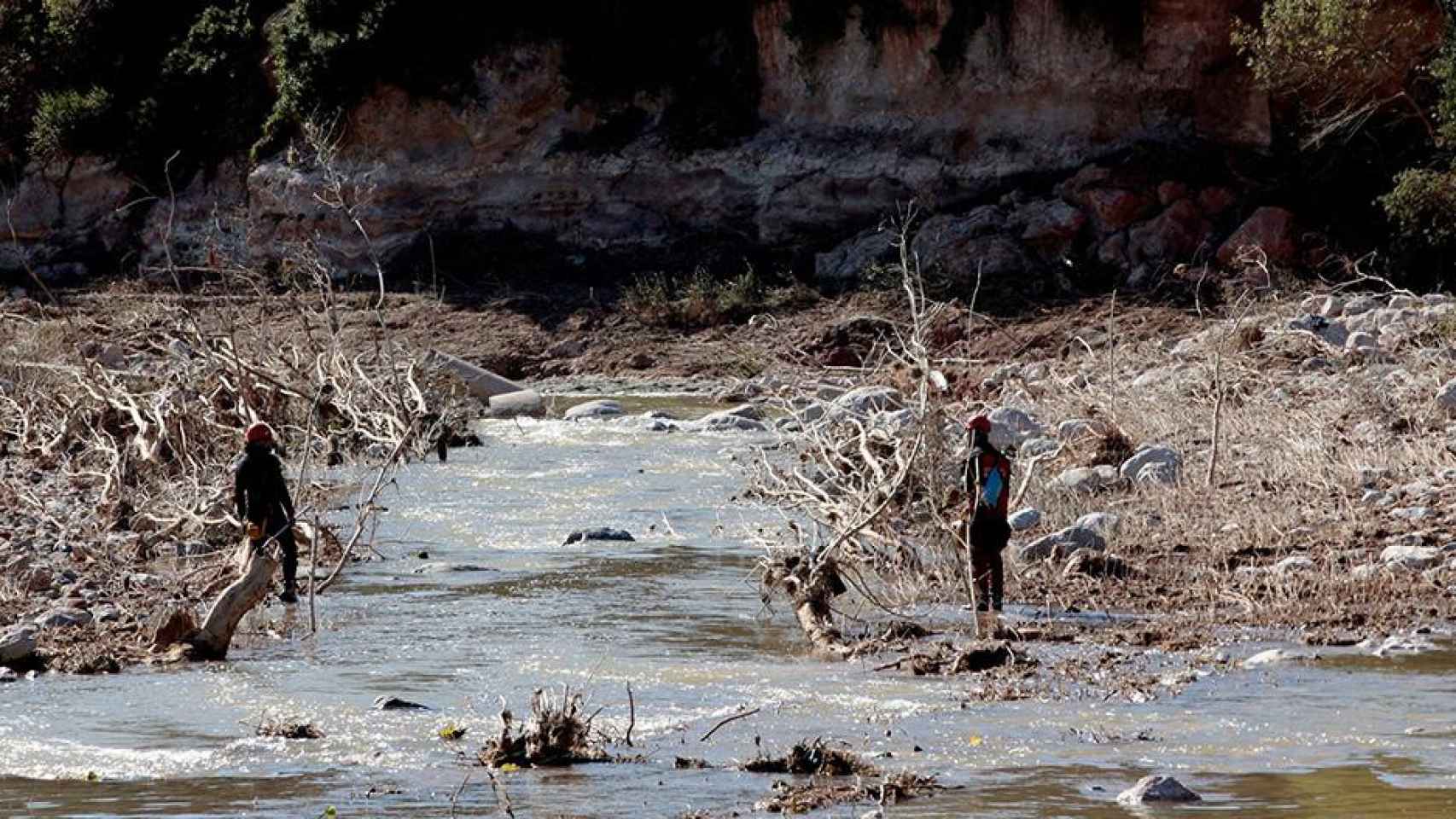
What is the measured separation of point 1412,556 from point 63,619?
6970 millimetres

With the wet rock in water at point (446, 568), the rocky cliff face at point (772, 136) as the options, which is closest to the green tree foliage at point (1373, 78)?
the rocky cliff face at point (772, 136)

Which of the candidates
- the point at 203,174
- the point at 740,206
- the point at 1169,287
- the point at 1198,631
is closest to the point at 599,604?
the point at 1198,631

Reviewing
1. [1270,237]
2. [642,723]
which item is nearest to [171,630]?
[642,723]

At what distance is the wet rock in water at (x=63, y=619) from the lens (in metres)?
11.1

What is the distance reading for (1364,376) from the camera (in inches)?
666

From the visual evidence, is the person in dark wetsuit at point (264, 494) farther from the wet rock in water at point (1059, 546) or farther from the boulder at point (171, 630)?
the wet rock in water at point (1059, 546)

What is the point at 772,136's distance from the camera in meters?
30.8

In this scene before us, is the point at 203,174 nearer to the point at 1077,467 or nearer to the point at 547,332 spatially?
the point at 547,332

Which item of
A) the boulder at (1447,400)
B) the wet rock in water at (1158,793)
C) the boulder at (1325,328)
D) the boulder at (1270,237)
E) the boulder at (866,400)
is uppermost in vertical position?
the boulder at (1270,237)

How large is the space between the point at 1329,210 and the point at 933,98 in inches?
235

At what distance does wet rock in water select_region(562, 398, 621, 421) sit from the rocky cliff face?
575 cm

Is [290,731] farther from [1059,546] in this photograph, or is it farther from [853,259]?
[853,259]

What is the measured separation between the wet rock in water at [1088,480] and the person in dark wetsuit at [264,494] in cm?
514

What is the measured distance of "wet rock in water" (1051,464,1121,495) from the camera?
14.7 meters
